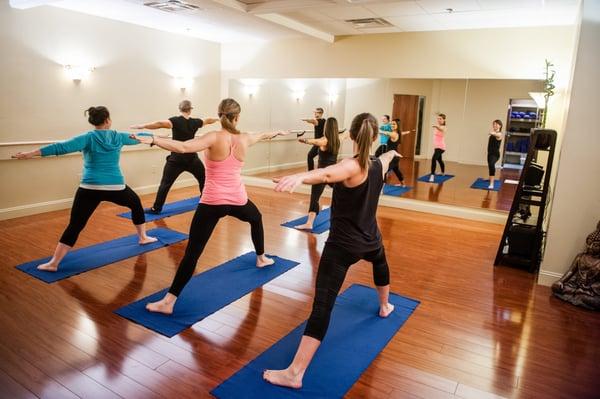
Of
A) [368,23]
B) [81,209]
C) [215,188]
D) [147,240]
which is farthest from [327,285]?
[368,23]

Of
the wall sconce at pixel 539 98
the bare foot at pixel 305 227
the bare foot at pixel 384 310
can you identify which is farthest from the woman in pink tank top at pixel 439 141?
the bare foot at pixel 384 310

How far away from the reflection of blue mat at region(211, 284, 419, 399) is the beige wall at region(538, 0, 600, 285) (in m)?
1.44

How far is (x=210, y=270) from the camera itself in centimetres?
358

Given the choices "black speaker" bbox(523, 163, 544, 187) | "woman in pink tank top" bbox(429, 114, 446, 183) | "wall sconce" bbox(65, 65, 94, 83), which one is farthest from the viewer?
"woman in pink tank top" bbox(429, 114, 446, 183)

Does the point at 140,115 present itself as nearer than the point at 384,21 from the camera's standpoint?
No

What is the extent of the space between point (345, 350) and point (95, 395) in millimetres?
1333

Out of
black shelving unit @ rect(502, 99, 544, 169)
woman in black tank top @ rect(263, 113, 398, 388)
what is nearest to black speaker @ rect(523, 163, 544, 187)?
black shelving unit @ rect(502, 99, 544, 169)

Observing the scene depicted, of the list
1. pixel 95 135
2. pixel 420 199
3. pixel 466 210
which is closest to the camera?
pixel 95 135

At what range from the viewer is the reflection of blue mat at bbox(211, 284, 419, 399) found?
207 centimetres

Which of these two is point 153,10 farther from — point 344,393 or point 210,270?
point 344,393

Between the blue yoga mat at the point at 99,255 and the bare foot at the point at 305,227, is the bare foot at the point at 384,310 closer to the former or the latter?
the bare foot at the point at 305,227

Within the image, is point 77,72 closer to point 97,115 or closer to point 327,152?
point 97,115

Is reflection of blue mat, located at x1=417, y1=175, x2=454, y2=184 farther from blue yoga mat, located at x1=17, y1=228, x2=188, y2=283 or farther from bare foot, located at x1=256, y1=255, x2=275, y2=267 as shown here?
blue yoga mat, located at x1=17, y1=228, x2=188, y2=283

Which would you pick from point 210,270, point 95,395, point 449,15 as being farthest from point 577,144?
point 95,395
